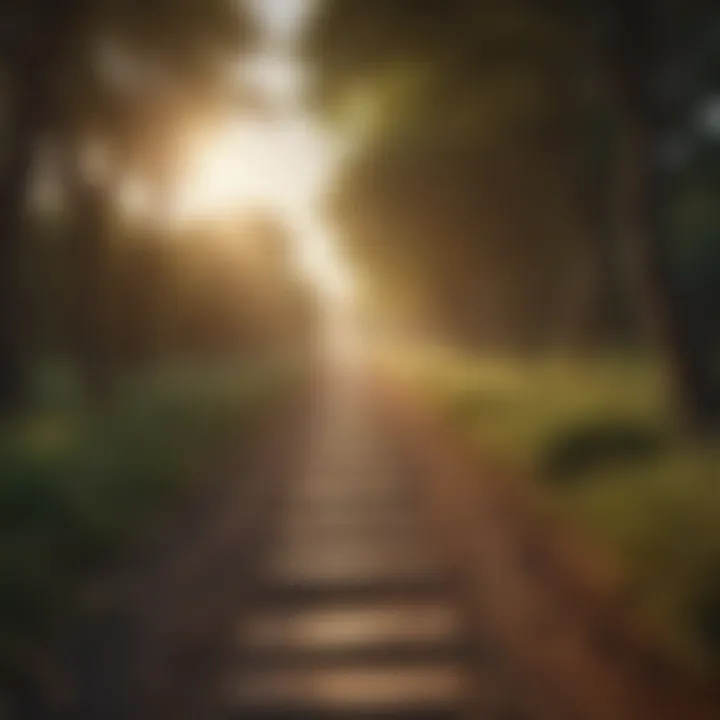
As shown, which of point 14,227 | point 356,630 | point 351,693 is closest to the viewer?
point 351,693

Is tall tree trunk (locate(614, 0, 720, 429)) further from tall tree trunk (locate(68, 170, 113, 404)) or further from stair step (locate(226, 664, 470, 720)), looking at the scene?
tall tree trunk (locate(68, 170, 113, 404))

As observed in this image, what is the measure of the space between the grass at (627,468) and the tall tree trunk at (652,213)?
52 millimetres

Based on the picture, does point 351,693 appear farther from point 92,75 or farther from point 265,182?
point 92,75

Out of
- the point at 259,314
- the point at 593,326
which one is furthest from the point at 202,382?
the point at 593,326

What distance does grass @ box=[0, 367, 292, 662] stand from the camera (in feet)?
7.08

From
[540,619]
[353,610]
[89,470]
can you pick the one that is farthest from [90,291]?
[540,619]

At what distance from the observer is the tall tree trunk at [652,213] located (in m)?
2.16

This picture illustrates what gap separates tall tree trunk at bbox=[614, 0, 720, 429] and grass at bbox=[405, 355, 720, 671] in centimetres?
5

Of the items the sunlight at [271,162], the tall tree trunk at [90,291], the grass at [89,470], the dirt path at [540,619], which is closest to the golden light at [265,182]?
the sunlight at [271,162]

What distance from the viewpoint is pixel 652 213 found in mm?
2285

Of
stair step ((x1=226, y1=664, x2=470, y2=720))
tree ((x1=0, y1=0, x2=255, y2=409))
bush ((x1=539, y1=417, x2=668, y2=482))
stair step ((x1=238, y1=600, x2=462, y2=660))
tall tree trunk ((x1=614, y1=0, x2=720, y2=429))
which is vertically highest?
tree ((x1=0, y1=0, x2=255, y2=409))

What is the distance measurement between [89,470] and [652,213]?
3.86 feet

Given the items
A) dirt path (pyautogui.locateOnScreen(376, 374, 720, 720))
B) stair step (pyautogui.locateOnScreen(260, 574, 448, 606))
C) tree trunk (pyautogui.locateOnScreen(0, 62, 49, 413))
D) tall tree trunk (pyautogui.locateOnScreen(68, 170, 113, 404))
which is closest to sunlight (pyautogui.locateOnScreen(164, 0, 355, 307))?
tall tree trunk (pyautogui.locateOnScreen(68, 170, 113, 404))

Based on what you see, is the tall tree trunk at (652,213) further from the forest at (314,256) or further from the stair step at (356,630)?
the stair step at (356,630)
